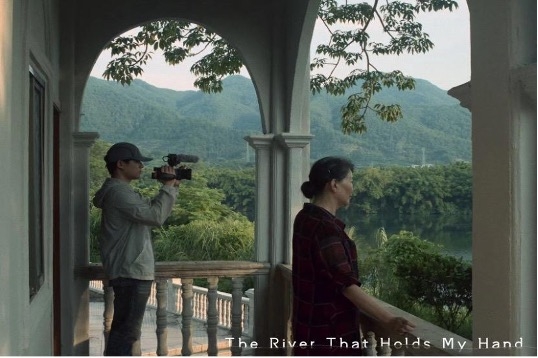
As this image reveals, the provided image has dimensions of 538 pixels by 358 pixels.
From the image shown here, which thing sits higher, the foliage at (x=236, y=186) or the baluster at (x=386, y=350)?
the foliage at (x=236, y=186)

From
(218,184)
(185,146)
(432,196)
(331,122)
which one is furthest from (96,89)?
(432,196)

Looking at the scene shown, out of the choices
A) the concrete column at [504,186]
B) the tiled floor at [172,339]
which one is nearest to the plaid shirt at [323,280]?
the concrete column at [504,186]

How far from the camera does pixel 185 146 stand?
23312 mm

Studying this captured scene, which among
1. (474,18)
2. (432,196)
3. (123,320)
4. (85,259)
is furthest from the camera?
(432,196)

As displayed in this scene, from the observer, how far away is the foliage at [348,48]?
12.2 m

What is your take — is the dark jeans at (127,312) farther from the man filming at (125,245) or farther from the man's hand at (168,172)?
the man's hand at (168,172)

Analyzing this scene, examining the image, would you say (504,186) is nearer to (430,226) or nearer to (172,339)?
(172,339)

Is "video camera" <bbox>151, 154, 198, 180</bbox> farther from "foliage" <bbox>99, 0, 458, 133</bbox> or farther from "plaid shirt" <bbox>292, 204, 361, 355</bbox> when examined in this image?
"foliage" <bbox>99, 0, 458, 133</bbox>

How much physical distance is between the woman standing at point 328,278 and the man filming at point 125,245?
1.38 metres

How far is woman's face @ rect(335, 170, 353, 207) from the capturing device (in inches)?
113

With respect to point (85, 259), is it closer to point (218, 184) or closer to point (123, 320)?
point (123, 320)

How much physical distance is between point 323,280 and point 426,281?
27.0 ft

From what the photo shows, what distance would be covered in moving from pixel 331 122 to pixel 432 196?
14.8 feet

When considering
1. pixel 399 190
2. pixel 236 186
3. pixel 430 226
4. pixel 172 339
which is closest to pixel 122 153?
pixel 172 339
